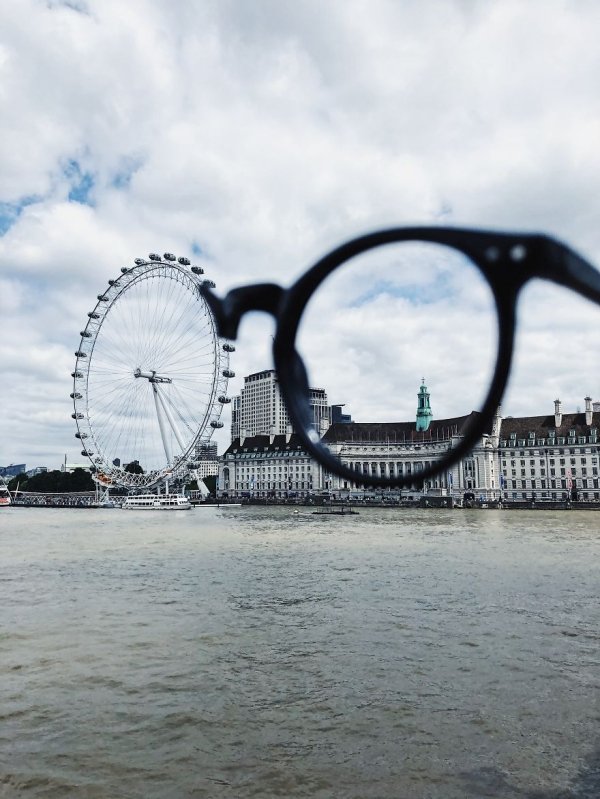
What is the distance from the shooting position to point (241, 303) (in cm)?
184

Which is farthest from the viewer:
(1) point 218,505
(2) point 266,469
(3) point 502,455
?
(2) point 266,469

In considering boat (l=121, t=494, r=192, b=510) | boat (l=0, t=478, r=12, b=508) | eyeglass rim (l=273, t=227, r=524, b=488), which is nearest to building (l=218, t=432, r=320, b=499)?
boat (l=121, t=494, r=192, b=510)

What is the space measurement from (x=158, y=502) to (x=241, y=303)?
285 ft

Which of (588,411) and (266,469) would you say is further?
(266,469)

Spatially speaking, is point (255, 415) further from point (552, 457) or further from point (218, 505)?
A: point (552, 457)

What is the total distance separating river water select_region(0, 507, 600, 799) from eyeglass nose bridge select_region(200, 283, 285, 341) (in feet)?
21.4

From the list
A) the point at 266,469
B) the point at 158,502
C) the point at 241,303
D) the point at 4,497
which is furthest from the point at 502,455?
the point at 241,303

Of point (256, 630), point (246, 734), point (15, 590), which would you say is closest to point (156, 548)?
point (15, 590)

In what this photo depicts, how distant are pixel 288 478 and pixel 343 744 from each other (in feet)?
352

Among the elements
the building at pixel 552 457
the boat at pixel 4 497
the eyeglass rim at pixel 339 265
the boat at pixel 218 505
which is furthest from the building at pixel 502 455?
the eyeglass rim at pixel 339 265

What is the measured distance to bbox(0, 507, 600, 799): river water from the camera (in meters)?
7.02

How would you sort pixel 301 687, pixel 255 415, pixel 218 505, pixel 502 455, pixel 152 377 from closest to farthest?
1. pixel 301 687
2. pixel 152 377
3. pixel 502 455
4. pixel 218 505
5. pixel 255 415

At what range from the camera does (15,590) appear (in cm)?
1855

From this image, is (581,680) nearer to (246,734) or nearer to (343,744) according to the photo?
(343,744)
